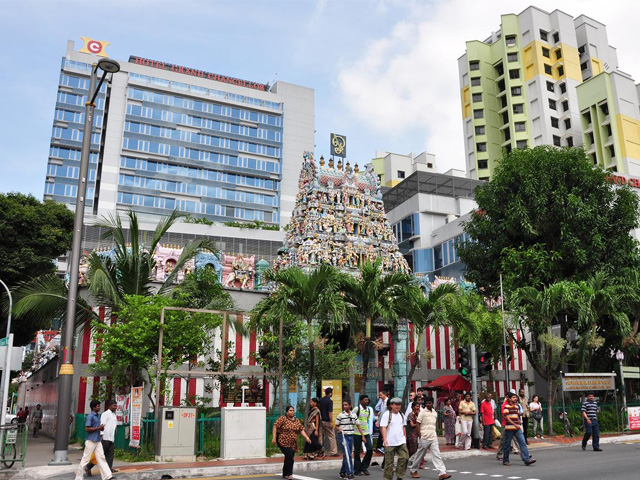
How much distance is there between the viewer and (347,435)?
1294 centimetres

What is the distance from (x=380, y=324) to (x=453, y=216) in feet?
99.5

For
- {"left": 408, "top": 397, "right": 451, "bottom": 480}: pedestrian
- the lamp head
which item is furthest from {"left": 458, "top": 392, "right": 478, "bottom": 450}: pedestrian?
the lamp head

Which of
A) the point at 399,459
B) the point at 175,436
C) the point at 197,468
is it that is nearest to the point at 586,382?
the point at 399,459

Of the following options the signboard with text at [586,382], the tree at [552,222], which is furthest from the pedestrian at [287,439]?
the tree at [552,222]

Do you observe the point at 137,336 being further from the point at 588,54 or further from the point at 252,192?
the point at 588,54

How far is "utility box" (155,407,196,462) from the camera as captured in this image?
15.5 meters

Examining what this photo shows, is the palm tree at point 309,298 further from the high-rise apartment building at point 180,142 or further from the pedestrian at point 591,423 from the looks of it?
the high-rise apartment building at point 180,142

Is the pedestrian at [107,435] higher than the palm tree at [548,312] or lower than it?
lower

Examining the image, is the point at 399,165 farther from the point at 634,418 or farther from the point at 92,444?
the point at 92,444

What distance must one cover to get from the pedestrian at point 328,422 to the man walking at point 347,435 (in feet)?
7.28

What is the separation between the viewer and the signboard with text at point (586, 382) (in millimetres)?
22312

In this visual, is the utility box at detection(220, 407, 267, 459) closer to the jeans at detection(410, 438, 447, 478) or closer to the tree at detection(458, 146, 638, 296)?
the jeans at detection(410, 438, 447, 478)

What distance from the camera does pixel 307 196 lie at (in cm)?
3281

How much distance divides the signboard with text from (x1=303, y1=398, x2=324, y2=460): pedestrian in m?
11.0
